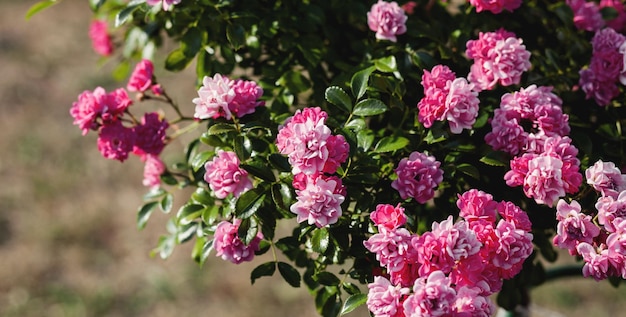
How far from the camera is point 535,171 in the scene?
1.12 m

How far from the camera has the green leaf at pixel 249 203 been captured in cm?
112

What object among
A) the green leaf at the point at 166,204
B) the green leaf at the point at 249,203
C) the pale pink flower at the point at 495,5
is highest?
the pale pink flower at the point at 495,5

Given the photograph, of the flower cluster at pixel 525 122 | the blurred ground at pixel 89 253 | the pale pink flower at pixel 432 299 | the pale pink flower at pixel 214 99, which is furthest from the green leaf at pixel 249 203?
the blurred ground at pixel 89 253

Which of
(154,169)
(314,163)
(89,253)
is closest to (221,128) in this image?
(314,163)

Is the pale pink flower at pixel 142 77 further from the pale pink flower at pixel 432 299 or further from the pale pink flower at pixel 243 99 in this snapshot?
the pale pink flower at pixel 432 299

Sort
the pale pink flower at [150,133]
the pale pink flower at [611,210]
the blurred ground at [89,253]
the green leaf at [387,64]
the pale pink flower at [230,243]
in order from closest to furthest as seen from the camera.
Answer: the pale pink flower at [611,210] → the pale pink flower at [230,243] → the green leaf at [387,64] → the pale pink flower at [150,133] → the blurred ground at [89,253]

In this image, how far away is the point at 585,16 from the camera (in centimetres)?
152

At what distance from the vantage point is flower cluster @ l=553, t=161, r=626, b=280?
107 cm

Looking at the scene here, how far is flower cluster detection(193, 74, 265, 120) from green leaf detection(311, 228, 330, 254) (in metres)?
0.24

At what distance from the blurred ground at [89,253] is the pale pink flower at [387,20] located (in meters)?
A: 1.54

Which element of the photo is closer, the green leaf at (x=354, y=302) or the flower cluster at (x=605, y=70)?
the green leaf at (x=354, y=302)

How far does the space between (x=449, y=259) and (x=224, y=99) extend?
1.48 feet

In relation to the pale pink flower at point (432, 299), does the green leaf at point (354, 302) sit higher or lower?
lower

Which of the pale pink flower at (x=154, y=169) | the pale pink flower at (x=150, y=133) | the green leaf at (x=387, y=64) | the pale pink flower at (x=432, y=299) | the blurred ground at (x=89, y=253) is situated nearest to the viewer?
the pale pink flower at (x=432, y=299)
